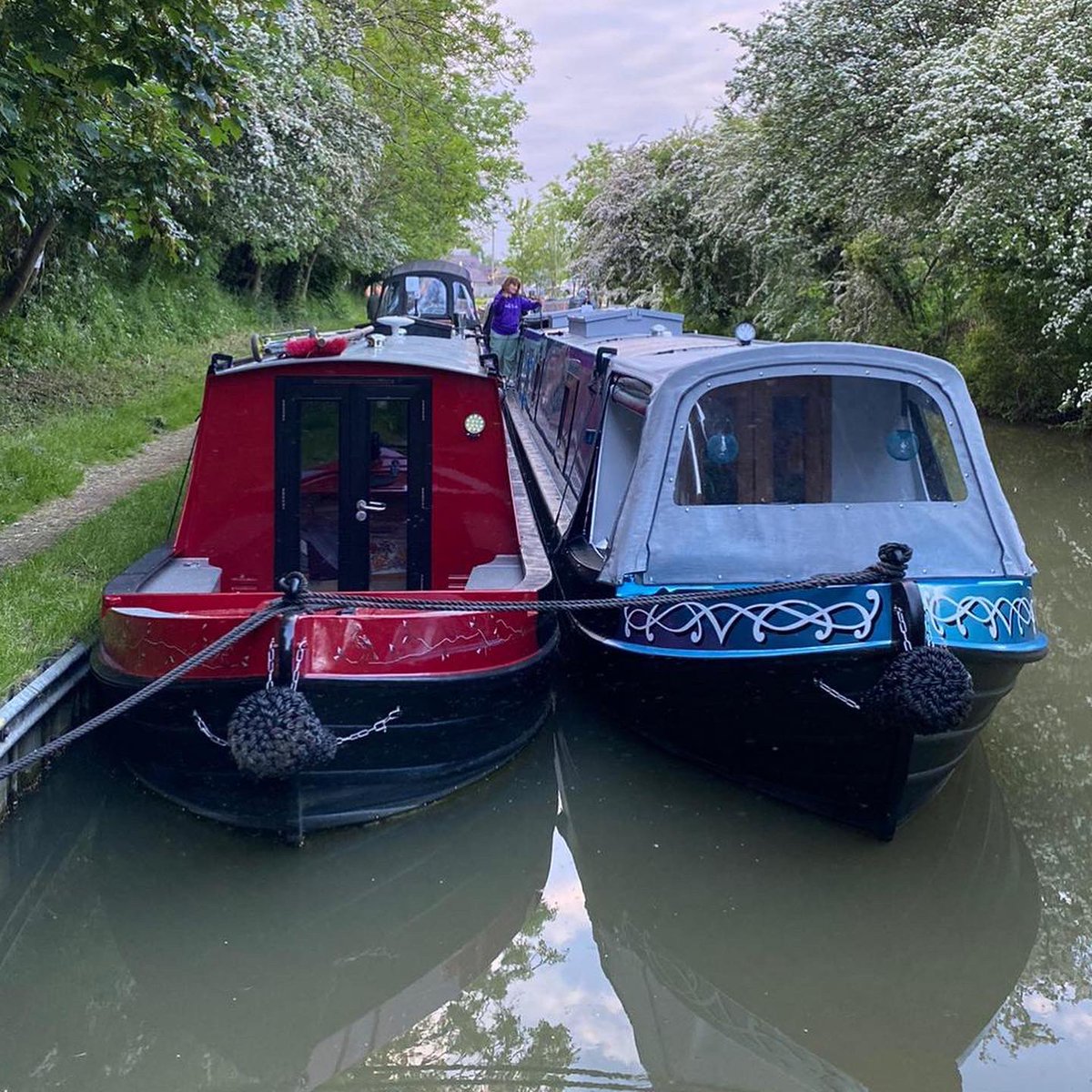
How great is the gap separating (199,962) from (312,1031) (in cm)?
55

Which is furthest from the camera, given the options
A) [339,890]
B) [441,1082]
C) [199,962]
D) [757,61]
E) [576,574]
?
[757,61]

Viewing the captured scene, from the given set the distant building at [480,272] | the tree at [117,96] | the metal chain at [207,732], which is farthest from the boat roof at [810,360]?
the distant building at [480,272]

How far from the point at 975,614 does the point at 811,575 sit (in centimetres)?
68

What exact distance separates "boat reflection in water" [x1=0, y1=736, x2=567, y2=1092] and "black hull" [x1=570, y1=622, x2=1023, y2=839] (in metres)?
0.88

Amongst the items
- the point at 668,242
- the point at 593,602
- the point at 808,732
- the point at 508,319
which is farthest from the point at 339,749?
A: the point at 668,242

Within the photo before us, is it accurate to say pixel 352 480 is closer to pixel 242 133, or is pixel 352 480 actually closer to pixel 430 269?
pixel 242 133

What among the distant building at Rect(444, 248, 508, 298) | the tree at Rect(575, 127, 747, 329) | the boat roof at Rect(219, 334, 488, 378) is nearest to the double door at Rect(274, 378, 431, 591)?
the boat roof at Rect(219, 334, 488, 378)

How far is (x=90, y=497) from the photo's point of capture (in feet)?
30.9

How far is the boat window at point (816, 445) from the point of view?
210 inches

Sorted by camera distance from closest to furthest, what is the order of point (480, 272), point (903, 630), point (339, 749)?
point (903, 630)
point (339, 749)
point (480, 272)

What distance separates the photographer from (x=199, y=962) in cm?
423

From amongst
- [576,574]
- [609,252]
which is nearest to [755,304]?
[609,252]

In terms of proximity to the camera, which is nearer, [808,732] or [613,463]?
[808,732]

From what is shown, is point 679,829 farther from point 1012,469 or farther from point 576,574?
point 1012,469
